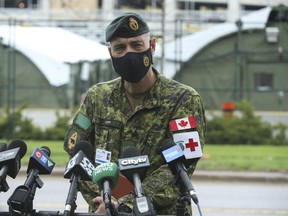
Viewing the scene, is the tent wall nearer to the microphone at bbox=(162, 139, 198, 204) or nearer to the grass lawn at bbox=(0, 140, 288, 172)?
the grass lawn at bbox=(0, 140, 288, 172)

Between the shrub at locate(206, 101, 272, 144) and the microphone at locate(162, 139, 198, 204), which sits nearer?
the microphone at locate(162, 139, 198, 204)

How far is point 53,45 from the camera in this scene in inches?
753

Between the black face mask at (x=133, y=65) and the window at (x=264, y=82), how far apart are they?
20.4 meters

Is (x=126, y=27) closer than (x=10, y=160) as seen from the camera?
No

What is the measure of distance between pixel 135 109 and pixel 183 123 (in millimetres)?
277

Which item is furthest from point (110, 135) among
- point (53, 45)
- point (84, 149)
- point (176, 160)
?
point (53, 45)

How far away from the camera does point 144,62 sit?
3678 millimetres

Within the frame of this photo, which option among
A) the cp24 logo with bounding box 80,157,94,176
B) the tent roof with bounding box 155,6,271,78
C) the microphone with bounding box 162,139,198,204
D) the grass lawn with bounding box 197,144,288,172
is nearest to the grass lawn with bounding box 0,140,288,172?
the grass lawn with bounding box 197,144,288,172

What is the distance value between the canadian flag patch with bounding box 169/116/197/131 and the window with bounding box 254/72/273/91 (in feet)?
67.1

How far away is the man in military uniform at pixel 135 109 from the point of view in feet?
12.0

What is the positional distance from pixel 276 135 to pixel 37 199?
425 inches

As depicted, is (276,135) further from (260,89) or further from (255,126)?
(260,89)

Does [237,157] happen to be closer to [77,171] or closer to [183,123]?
[183,123]

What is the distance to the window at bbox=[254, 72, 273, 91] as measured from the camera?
78.2 feet
